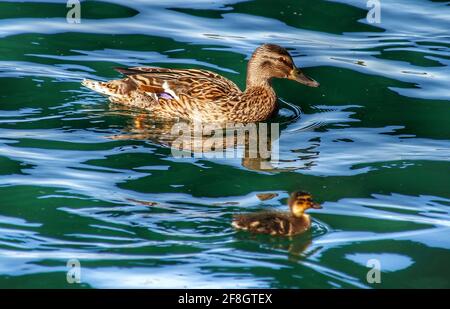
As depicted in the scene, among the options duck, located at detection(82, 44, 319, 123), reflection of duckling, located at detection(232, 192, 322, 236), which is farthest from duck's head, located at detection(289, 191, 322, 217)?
duck, located at detection(82, 44, 319, 123)

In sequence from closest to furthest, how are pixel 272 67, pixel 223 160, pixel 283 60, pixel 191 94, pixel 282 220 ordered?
pixel 282 220, pixel 223 160, pixel 191 94, pixel 283 60, pixel 272 67

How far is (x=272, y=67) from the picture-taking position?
15680mm

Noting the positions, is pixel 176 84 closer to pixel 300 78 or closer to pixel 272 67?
pixel 272 67

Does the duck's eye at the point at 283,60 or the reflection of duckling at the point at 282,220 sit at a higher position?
the duck's eye at the point at 283,60

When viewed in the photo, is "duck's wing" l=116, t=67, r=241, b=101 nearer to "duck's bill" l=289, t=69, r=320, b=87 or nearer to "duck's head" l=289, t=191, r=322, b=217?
"duck's bill" l=289, t=69, r=320, b=87

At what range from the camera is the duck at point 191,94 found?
50.4 ft

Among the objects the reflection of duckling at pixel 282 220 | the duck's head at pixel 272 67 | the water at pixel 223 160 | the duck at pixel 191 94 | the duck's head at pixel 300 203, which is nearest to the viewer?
the water at pixel 223 160

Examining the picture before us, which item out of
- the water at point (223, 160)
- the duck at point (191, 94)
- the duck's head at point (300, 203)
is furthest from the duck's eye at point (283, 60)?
the duck's head at point (300, 203)

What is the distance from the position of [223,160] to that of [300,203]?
2368 mm

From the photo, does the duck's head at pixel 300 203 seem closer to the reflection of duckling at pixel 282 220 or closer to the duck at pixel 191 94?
the reflection of duckling at pixel 282 220

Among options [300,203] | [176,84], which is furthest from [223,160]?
[300,203]

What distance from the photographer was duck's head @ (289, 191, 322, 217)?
11.2 m

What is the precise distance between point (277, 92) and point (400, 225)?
16.8ft
